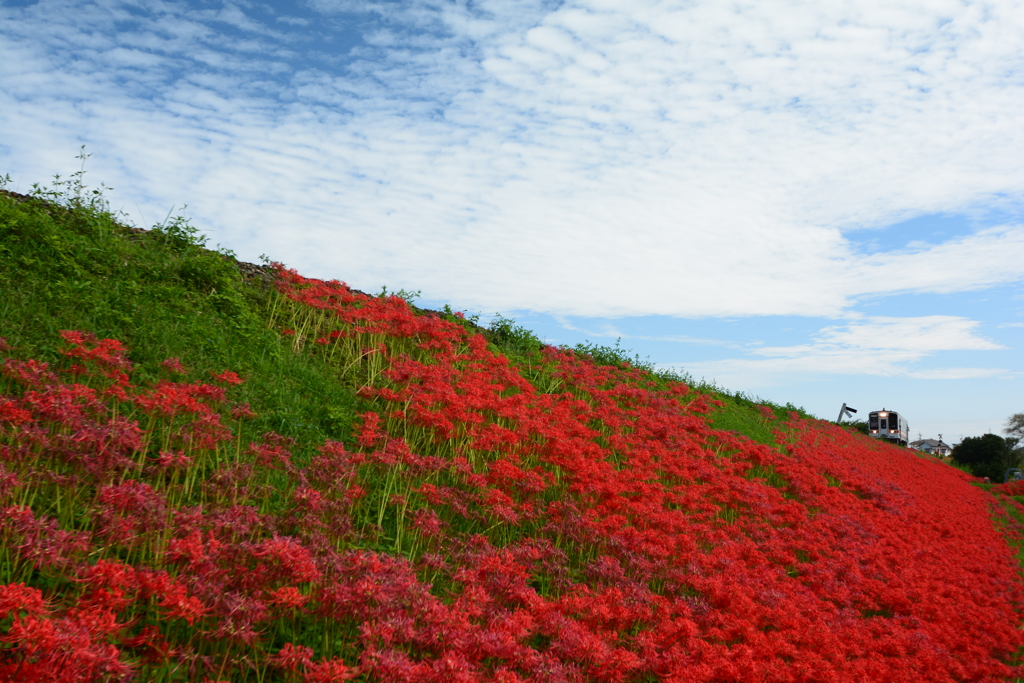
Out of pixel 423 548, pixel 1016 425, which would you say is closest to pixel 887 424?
pixel 1016 425

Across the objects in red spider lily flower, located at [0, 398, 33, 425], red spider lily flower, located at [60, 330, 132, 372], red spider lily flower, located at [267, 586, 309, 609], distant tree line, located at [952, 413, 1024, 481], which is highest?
distant tree line, located at [952, 413, 1024, 481]

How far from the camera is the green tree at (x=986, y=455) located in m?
26.2

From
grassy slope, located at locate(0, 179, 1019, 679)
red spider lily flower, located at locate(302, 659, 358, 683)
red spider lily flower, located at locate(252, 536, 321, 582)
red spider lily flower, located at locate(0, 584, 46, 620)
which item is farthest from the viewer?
grassy slope, located at locate(0, 179, 1019, 679)

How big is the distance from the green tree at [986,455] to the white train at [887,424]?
10809 mm

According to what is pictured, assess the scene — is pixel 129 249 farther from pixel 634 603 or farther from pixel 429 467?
pixel 634 603

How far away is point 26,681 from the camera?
110 inches

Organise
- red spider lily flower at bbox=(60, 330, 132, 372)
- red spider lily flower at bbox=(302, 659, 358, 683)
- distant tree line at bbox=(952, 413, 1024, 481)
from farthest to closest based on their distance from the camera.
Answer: distant tree line at bbox=(952, 413, 1024, 481) < red spider lily flower at bbox=(60, 330, 132, 372) < red spider lily flower at bbox=(302, 659, 358, 683)

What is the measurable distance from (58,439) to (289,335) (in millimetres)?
5469

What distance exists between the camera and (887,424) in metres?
41.1

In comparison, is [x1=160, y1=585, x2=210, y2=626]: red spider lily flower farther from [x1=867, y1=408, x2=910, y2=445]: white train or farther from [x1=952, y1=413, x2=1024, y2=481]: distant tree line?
[x1=867, y1=408, x2=910, y2=445]: white train

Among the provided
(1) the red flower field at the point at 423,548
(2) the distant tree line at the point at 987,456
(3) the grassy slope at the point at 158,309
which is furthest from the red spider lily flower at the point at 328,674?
(2) the distant tree line at the point at 987,456

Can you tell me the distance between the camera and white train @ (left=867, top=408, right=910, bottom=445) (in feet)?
133

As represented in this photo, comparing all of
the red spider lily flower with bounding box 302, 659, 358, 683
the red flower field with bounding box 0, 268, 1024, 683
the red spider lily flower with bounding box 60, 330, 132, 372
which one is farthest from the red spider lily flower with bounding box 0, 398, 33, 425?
the red spider lily flower with bounding box 302, 659, 358, 683

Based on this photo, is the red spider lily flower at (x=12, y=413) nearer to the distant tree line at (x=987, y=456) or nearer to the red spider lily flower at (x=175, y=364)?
the red spider lily flower at (x=175, y=364)
